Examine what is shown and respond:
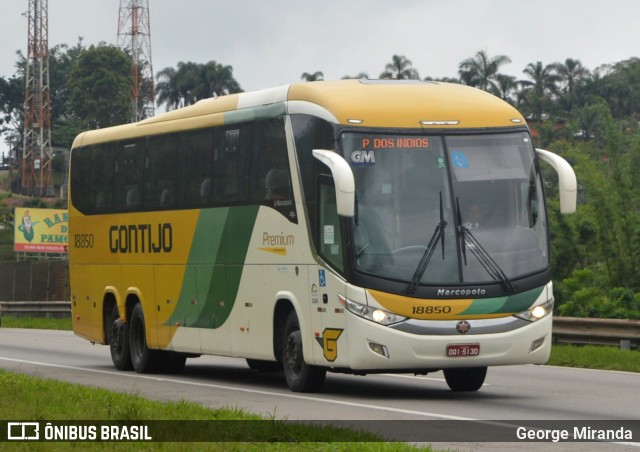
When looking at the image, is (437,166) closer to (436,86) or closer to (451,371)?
(436,86)

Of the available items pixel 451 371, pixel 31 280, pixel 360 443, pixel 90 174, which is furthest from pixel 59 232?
pixel 360 443

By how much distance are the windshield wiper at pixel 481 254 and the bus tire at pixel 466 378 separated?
1828 mm

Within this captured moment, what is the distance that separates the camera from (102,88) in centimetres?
16350

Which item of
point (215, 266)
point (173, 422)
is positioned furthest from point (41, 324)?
point (173, 422)

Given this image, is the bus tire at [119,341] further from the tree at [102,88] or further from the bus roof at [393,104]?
the tree at [102,88]

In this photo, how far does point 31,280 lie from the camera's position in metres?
59.8

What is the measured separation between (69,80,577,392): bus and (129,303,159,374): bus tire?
2.51m

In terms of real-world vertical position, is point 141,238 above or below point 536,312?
above

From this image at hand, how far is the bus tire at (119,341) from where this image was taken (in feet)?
77.6

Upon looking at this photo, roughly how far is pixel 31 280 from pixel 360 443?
49.6 m

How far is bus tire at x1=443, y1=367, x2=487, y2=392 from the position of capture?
18422 mm

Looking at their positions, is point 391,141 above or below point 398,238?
above

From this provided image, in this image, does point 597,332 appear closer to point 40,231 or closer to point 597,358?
point 597,358

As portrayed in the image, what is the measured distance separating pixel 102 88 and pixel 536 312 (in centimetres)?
14944
